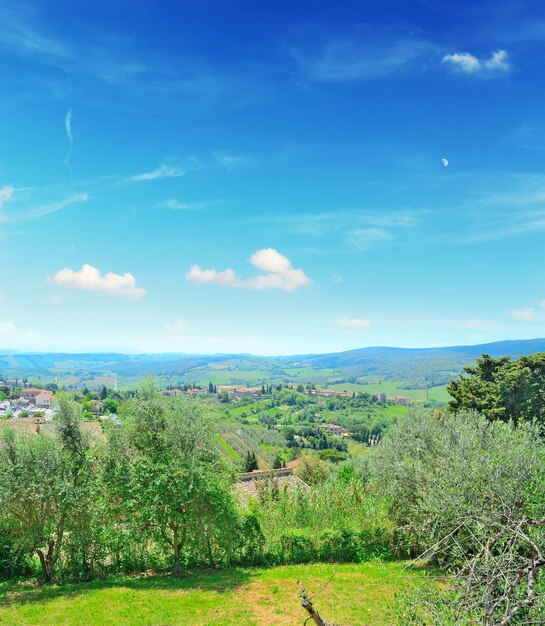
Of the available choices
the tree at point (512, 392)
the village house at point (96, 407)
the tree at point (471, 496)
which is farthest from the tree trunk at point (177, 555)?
the village house at point (96, 407)

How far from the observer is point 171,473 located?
67.4 ft

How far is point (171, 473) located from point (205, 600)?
17.6ft

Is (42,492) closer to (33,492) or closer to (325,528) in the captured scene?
(33,492)

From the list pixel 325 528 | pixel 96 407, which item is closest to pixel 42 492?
pixel 325 528

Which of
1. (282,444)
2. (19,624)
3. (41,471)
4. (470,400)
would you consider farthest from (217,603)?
(282,444)

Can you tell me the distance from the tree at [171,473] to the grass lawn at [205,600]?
93.6 inches

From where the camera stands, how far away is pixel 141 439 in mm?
22125

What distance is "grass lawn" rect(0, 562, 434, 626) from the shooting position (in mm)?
16219

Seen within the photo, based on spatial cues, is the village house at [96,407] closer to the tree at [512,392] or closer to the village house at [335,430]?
the village house at [335,430]

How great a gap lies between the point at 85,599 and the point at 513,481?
56.6 ft

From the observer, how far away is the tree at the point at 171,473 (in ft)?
67.7

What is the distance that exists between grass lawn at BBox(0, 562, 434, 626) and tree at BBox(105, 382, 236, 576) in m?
2.38

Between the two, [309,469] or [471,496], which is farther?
[309,469]

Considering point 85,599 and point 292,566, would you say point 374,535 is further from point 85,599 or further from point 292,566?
point 85,599
